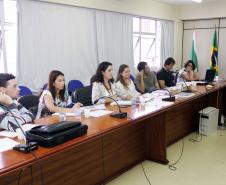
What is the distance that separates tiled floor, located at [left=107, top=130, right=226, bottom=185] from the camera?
8.82 feet

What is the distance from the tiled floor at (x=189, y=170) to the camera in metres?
2.69

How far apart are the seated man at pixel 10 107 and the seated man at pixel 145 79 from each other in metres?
2.75

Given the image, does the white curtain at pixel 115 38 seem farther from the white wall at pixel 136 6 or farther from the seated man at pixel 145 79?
the seated man at pixel 145 79

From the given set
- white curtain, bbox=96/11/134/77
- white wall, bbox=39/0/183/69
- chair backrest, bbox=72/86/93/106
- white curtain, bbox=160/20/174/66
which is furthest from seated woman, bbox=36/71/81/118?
white curtain, bbox=160/20/174/66

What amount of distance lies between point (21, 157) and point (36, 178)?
2.02 feet

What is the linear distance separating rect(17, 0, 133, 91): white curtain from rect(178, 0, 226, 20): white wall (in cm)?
211

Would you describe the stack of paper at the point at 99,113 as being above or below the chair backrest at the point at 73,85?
below

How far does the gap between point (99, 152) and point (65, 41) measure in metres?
2.52

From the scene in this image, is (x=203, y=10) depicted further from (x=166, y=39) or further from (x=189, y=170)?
(x=189, y=170)

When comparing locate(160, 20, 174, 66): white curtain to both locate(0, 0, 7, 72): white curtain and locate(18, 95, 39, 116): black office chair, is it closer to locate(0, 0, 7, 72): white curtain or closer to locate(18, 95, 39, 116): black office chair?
locate(0, 0, 7, 72): white curtain

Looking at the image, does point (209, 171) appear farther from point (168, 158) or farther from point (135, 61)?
point (135, 61)

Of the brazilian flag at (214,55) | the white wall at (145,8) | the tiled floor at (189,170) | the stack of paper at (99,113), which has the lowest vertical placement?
the tiled floor at (189,170)

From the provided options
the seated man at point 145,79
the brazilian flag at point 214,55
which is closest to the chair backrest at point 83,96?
the seated man at point 145,79

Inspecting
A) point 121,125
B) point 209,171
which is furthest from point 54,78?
point 209,171
